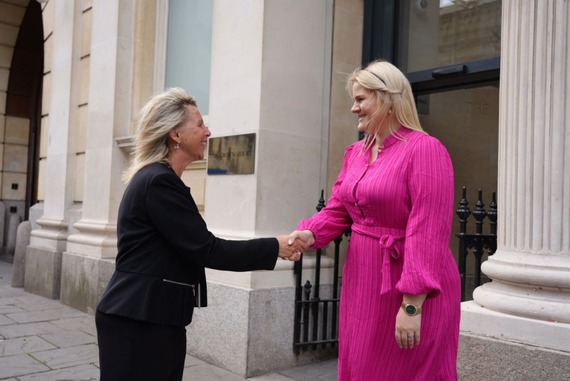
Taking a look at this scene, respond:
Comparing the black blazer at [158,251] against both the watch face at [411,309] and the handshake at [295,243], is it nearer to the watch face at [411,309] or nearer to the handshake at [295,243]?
the handshake at [295,243]

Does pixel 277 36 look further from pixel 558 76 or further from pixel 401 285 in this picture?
pixel 401 285

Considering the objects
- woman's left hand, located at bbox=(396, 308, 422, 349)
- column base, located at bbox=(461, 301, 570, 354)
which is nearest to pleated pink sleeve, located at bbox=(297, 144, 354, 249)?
woman's left hand, located at bbox=(396, 308, 422, 349)

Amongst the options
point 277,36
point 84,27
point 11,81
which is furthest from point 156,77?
point 11,81

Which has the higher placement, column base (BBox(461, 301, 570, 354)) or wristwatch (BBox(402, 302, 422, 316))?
wristwatch (BBox(402, 302, 422, 316))

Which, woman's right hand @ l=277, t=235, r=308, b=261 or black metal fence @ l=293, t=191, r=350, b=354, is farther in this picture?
black metal fence @ l=293, t=191, r=350, b=354

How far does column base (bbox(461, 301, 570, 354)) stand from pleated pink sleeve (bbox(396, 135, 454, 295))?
1.18m

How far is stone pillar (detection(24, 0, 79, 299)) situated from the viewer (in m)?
8.65

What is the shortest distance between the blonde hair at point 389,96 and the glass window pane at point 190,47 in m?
4.32

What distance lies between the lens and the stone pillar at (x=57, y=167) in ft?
28.4

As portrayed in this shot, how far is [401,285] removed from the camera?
2.31 meters

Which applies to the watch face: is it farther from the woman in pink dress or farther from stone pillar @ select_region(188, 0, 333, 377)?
stone pillar @ select_region(188, 0, 333, 377)

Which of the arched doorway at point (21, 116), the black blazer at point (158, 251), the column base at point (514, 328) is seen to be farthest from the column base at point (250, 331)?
the arched doorway at point (21, 116)

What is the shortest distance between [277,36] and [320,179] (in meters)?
1.43

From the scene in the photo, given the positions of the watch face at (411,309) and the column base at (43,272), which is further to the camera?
the column base at (43,272)
